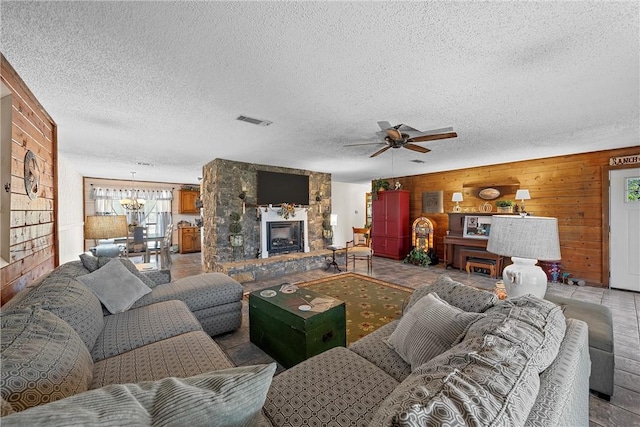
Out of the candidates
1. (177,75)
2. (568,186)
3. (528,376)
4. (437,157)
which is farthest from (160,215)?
(568,186)

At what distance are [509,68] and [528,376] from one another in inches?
80.2

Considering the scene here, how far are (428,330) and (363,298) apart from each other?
248cm

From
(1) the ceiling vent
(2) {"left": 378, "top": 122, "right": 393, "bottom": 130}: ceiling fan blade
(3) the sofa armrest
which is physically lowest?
(3) the sofa armrest

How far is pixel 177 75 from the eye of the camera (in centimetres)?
194

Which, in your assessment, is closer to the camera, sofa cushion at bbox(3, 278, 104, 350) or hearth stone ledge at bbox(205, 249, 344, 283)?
sofa cushion at bbox(3, 278, 104, 350)

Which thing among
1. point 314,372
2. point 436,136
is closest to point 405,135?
point 436,136

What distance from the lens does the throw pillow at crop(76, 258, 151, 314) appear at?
2.17m

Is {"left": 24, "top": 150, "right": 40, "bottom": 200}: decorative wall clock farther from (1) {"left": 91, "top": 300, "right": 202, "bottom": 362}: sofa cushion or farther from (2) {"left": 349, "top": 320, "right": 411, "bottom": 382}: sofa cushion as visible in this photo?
(2) {"left": 349, "top": 320, "right": 411, "bottom": 382}: sofa cushion

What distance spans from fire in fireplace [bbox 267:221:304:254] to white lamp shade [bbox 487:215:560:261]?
447cm

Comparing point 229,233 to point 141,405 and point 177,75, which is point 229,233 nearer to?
point 177,75

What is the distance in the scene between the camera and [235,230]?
16.8 ft

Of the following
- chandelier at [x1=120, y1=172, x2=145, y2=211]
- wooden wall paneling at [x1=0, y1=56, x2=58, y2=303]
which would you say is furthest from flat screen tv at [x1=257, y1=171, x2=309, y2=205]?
chandelier at [x1=120, y1=172, x2=145, y2=211]

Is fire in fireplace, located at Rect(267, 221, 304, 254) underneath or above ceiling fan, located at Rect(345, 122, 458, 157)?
underneath

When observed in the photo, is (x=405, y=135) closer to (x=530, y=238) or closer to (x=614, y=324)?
(x=530, y=238)
